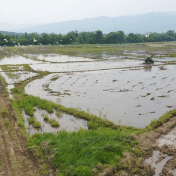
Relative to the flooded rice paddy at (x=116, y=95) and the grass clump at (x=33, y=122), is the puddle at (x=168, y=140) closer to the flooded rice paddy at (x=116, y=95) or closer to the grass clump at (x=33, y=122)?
the flooded rice paddy at (x=116, y=95)

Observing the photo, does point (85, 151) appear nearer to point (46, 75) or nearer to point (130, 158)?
point (130, 158)

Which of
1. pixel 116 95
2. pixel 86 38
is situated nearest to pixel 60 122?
pixel 116 95

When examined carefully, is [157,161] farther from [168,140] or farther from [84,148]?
[84,148]

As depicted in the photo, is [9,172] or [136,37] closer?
[9,172]

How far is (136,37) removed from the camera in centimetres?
8156

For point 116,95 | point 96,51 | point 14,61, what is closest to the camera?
point 116,95

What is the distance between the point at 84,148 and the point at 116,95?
6.46 meters

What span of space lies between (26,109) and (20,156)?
13.3 feet

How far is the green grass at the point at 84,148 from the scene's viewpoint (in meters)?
4.93

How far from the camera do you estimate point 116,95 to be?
1145 centimetres

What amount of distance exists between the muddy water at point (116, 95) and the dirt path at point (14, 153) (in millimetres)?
3505

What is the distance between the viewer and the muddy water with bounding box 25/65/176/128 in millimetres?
8758

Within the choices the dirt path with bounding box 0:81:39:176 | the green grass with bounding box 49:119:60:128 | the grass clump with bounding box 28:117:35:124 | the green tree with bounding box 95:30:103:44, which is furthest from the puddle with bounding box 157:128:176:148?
the green tree with bounding box 95:30:103:44

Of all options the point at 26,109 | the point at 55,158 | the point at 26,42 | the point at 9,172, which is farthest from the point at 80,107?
the point at 26,42
